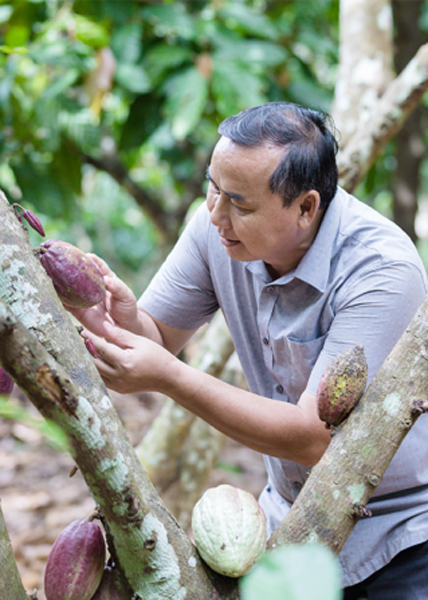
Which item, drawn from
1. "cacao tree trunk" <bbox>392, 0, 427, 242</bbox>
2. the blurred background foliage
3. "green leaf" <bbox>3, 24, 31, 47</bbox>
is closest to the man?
the blurred background foliage

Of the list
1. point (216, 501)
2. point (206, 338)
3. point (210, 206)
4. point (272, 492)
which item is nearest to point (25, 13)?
point (206, 338)

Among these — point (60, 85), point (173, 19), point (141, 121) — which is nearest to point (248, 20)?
point (173, 19)

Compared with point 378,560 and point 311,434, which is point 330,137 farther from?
point 378,560

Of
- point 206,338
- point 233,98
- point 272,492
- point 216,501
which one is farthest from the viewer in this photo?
point 233,98

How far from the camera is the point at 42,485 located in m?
3.12

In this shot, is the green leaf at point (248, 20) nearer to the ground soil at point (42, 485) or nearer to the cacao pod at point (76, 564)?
the ground soil at point (42, 485)

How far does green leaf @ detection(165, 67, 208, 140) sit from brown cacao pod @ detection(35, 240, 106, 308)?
5.11ft

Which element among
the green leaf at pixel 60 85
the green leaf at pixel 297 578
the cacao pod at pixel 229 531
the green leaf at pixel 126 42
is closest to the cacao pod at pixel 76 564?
the cacao pod at pixel 229 531

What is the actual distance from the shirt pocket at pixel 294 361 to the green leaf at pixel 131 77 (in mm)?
1879

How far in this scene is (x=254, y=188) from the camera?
118 cm

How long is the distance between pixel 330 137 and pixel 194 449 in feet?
4.62

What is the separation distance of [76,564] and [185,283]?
0.78 m

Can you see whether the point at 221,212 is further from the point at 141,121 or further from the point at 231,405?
the point at 141,121

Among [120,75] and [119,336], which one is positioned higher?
[119,336]
